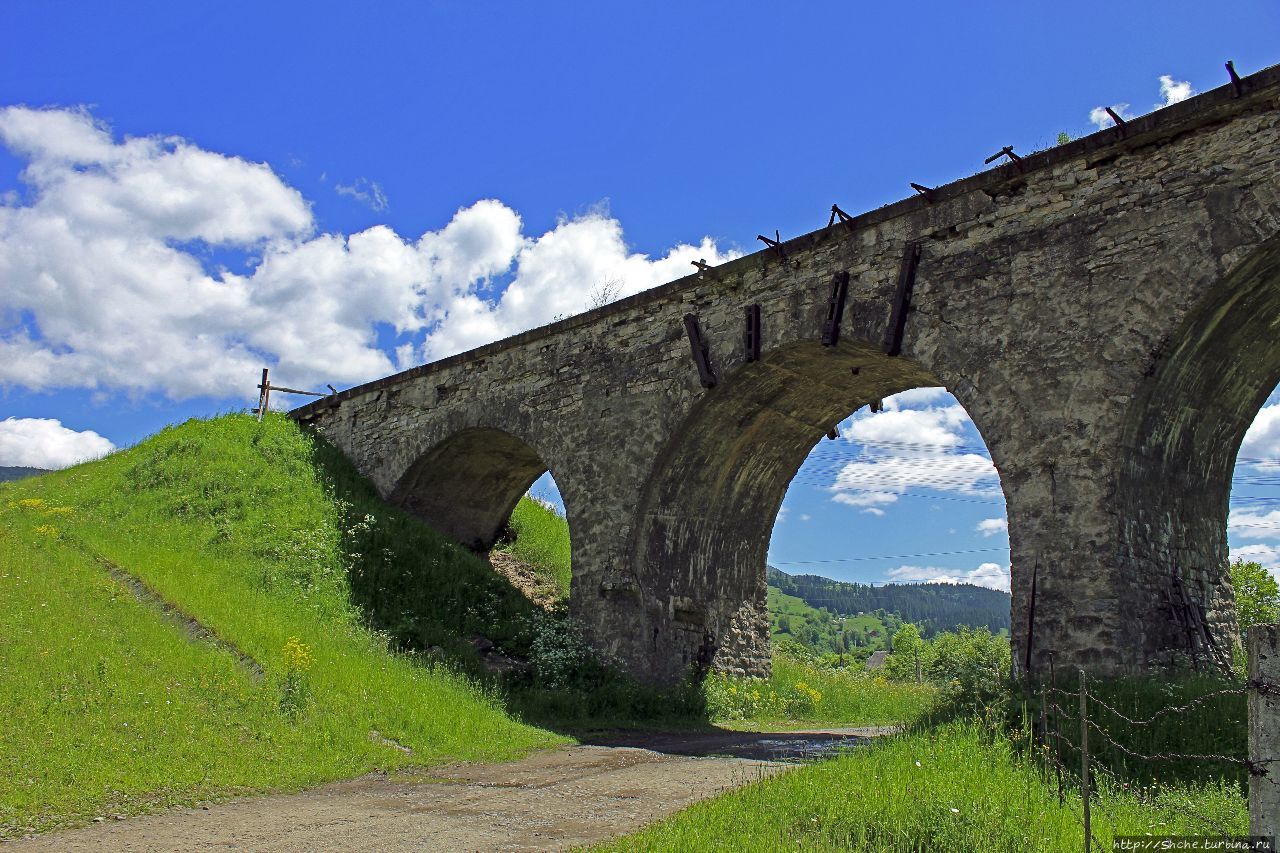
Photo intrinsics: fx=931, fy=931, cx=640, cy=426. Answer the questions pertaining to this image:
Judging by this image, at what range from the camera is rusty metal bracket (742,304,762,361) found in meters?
11.4

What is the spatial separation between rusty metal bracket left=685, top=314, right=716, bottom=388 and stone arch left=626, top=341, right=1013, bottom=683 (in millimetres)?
180

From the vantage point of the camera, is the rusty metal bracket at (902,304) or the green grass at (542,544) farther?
the green grass at (542,544)

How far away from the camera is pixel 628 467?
12602mm

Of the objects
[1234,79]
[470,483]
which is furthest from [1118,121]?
[470,483]

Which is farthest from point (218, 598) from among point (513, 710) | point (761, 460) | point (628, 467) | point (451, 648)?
point (761, 460)

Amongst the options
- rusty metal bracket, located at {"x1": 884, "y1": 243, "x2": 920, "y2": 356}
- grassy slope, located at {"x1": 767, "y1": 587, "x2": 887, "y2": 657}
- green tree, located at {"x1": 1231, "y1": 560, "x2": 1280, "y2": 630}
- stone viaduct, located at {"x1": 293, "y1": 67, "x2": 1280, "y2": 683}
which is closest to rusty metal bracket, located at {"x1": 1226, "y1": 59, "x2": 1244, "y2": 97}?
stone viaduct, located at {"x1": 293, "y1": 67, "x2": 1280, "y2": 683}

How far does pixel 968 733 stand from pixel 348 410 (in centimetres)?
1429

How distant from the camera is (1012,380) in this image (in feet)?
30.1

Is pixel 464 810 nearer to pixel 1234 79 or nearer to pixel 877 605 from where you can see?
pixel 1234 79

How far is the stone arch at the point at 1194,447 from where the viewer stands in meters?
8.20

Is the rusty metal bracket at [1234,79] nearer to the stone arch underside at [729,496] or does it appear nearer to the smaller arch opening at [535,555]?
the stone arch underside at [729,496]

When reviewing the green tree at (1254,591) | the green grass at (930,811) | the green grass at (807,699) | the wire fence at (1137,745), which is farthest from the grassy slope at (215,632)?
the green tree at (1254,591)

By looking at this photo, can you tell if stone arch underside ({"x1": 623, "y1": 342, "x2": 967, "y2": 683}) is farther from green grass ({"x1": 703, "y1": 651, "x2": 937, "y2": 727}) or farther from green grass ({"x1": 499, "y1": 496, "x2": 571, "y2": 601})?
green grass ({"x1": 499, "y1": 496, "x2": 571, "y2": 601})

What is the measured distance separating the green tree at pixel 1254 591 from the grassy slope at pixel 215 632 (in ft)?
76.4
